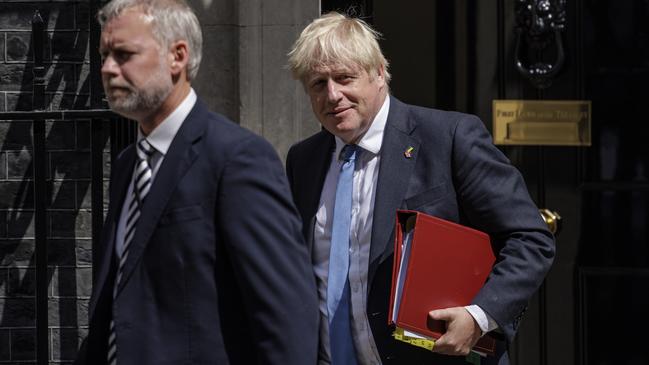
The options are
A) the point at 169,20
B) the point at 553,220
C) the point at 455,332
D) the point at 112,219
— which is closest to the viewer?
the point at 169,20

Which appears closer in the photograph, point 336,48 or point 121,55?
point 121,55

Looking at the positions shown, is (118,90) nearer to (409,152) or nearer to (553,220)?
(409,152)

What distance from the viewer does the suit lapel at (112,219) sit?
289 centimetres

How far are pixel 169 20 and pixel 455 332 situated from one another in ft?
3.48

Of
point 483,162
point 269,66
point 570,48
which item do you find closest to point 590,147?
point 570,48

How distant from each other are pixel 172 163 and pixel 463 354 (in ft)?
3.20

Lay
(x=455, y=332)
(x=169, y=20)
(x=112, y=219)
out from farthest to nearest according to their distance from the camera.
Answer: (x=455, y=332)
(x=112, y=219)
(x=169, y=20)

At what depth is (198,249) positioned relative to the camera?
2.70 m

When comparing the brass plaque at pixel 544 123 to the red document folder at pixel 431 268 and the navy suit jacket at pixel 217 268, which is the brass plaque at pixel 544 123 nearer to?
the red document folder at pixel 431 268

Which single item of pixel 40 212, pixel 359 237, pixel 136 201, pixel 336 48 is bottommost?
pixel 40 212

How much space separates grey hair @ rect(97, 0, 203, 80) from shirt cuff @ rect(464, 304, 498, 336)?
3.14ft

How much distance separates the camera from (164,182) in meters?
2.76

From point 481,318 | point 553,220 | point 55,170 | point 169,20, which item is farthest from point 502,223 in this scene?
Result: point 55,170

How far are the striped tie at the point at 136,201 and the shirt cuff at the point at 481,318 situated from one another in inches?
36.8
